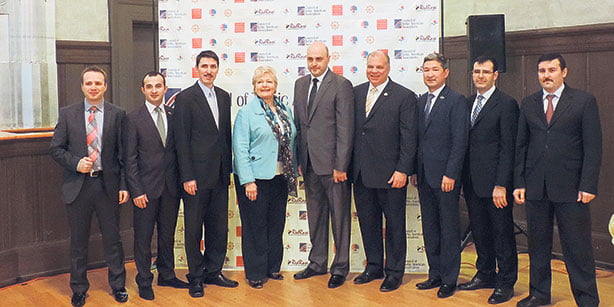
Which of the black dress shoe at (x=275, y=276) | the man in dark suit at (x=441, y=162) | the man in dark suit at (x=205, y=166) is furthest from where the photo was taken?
the black dress shoe at (x=275, y=276)

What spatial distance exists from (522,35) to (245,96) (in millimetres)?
2534

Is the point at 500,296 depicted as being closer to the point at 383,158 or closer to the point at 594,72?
the point at 383,158

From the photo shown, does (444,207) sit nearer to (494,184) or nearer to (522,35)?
(494,184)

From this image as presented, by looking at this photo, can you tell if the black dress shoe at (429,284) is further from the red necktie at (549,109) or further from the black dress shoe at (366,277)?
the red necktie at (549,109)

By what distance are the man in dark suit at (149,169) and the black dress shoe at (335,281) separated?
122cm

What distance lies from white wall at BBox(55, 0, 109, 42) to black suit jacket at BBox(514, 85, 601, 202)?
392 centimetres

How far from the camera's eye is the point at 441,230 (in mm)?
4797

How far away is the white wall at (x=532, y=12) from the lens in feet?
18.2

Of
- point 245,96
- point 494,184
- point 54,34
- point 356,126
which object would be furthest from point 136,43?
point 494,184

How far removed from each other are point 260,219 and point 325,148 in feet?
2.26

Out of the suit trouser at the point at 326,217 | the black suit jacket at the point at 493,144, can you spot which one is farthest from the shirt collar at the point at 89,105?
the black suit jacket at the point at 493,144

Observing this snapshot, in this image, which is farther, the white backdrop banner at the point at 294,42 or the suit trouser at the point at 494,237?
the white backdrop banner at the point at 294,42

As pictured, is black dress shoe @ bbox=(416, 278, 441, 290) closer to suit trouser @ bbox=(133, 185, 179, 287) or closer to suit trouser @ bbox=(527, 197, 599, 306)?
suit trouser @ bbox=(527, 197, 599, 306)

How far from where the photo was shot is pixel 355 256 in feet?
17.9
